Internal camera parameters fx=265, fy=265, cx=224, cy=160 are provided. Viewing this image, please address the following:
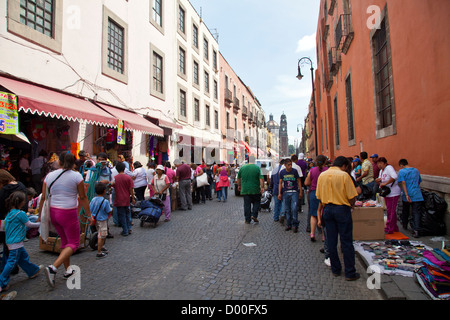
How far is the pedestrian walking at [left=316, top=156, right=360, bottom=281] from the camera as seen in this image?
381 centimetres

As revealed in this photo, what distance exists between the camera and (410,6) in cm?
599

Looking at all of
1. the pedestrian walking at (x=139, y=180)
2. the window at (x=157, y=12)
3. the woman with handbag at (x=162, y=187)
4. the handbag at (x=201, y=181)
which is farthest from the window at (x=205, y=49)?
the woman with handbag at (x=162, y=187)

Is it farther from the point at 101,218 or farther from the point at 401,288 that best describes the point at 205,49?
the point at 401,288

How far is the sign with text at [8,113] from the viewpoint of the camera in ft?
18.7

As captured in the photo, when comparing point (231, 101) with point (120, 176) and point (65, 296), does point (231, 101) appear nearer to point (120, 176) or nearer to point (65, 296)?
point (120, 176)

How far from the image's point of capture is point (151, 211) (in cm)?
722

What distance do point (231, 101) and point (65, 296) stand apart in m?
26.6

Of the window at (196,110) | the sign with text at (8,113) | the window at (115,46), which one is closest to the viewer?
the sign with text at (8,113)

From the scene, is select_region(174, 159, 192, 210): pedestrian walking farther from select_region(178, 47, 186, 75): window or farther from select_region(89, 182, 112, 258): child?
select_region(178, 47, 186, 75): window

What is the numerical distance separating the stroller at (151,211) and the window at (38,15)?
5.88 meters

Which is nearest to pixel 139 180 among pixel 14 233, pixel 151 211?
pixel 151 211

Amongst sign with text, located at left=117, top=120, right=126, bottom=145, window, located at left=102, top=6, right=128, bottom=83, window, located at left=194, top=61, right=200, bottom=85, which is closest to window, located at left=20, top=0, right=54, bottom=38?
window, located at left=102, top=6, right=128, bottom=83

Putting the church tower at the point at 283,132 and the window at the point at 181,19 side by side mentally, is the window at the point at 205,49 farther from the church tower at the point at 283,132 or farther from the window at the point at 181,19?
the church tower at the point at 283,132

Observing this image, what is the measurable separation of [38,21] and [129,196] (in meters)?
5.80
